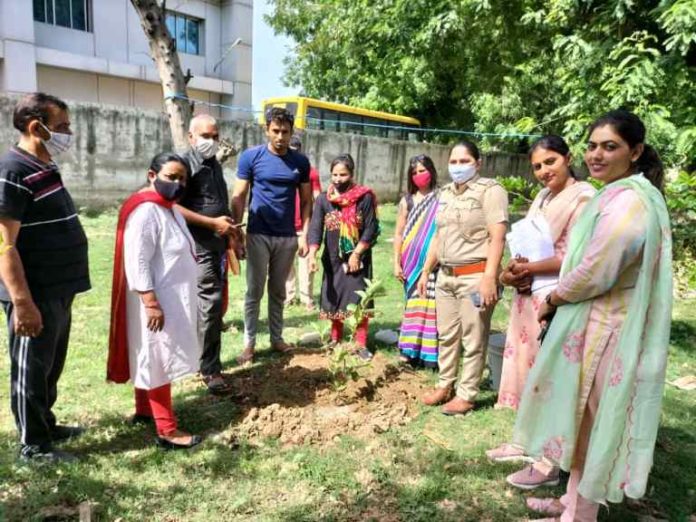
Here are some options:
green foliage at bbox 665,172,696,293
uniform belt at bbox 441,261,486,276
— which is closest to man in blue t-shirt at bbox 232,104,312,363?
uniform belt at bbox 441,261,486,276

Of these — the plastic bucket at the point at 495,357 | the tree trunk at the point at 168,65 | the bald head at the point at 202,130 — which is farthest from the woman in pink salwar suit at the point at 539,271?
the tree trunk at the point at 168,65

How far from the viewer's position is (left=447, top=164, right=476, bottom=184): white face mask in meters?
3.44

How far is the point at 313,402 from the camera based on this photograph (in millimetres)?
3859

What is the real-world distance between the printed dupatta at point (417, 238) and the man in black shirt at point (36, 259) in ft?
8.33

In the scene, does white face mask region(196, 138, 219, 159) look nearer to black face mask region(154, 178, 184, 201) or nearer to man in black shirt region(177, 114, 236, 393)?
man in black shirt region(177, 114, 236, 393)

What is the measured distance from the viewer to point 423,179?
447cm

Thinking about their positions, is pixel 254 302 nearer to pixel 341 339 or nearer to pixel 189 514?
pixel 341 339

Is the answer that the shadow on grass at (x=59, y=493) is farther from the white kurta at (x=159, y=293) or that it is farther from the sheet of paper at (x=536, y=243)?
the sheet of paper at (x=536, y=243)

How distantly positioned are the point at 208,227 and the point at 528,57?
893cm

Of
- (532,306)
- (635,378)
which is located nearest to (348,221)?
(532,306)

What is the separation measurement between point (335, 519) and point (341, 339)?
246 cm

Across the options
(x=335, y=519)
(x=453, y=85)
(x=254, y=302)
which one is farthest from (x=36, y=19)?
(x=335, y=519)

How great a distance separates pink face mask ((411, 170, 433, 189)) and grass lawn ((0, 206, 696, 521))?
170 cm

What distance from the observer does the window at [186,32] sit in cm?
2080
